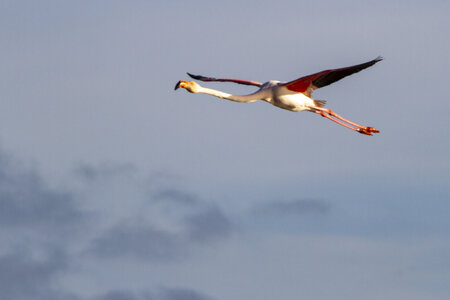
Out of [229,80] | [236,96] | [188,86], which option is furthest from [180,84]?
[229,80]

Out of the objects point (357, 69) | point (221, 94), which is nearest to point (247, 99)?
point (221, 94)

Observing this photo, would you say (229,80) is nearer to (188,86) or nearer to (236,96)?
(236,96)

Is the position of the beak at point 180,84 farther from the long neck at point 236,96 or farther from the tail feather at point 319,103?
the tail feather at point 319,103

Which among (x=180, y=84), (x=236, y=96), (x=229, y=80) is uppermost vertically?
(x=229, y=80)

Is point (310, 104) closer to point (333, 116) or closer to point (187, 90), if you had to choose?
point (333, 116)

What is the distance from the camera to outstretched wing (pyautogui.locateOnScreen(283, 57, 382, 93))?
4966 cm

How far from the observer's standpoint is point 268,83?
168 ft

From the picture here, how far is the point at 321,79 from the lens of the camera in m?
51.2

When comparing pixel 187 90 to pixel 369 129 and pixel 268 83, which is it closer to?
pixel 268 83

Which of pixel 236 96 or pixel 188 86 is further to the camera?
pixel 236 96

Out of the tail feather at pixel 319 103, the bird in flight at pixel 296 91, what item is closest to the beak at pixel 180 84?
the bird in flight at pixel 296 91

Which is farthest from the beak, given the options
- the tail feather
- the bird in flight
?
the tail feather

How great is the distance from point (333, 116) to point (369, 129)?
172 cm

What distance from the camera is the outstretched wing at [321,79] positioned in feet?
163
